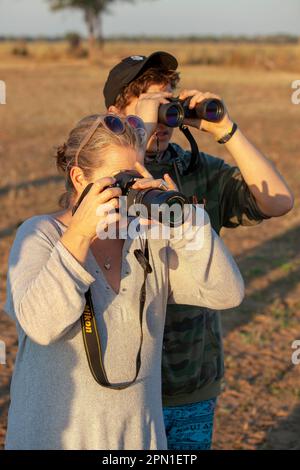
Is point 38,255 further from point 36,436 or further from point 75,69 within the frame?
point 75,69

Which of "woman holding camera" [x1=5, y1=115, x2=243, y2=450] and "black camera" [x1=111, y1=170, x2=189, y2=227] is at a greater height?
"black camera" [x1=111, y1=170, x2=189, y2=227]

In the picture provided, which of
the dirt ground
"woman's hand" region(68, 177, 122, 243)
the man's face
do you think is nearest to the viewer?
"woman's hand" region(68, 177, 122, 243)

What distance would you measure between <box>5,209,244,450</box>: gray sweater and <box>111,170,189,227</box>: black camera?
187mm

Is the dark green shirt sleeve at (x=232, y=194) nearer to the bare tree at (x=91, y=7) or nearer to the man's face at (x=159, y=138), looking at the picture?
the man's face at (x=159, y=138)

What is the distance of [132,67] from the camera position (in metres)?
3.04

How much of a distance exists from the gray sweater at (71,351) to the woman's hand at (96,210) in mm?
76

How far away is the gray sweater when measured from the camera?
6.97 feet

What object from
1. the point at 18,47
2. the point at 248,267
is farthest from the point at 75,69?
the point at 248,267

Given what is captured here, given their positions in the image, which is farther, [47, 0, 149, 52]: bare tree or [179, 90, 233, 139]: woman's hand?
[47, 0, 149, 52]: bare tree

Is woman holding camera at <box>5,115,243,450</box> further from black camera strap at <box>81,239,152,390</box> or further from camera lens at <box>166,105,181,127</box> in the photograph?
camera lens at <box>166,105,181,127</box>

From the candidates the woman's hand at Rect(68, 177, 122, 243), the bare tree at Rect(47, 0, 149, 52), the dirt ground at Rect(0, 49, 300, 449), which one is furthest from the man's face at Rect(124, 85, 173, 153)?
the bare tree at Rect(47, 0, 149, 52)

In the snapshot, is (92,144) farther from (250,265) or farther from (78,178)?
(250,265)

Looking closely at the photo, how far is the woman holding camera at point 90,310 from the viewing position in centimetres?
212

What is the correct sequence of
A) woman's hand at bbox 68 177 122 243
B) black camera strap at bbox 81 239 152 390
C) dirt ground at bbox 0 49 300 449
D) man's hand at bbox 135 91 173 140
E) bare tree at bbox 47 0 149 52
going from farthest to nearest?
bare tree at bbox 47 0 149 52 → dirt ground at bbox 0 49 300 449 → man's hand at bbox 135 91 173 140 → black camera strap at bbox 81 239 152 390 → woman's hand at bbox 68 177 122 243
